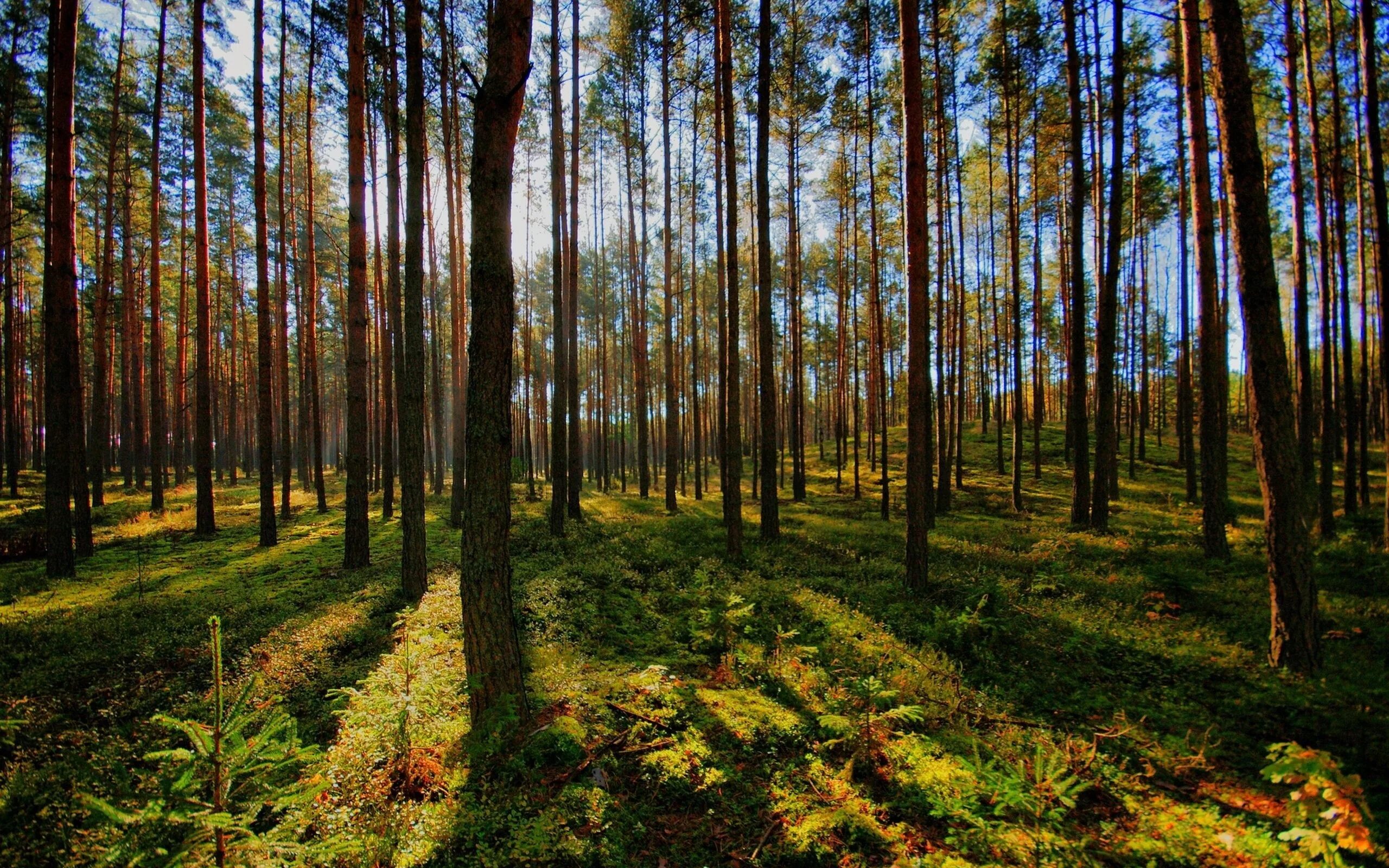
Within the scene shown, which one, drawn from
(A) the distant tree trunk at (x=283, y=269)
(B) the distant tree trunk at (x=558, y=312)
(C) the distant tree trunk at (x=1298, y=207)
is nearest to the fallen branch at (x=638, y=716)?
(B) the distant tree trunk at (x=558, y=312)

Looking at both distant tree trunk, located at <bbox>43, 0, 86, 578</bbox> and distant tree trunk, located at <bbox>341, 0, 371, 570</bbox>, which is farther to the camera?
distant tree trunk, located at <bbox>43, 0, 86, 578</bbox>

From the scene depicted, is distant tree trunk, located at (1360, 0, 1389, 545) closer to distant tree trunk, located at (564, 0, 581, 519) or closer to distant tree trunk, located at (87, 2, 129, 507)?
distant tree trunk, located at (564, 0, 581, 519)

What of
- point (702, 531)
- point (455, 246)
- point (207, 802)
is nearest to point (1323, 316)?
point (702, 531)

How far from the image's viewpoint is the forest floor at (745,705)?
3.28 metres

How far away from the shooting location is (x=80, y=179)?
19156 millimetres

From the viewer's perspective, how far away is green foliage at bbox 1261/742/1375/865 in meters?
2.72

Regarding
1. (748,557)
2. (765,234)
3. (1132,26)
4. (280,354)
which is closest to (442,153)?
(280,354)

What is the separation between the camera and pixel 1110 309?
11.4 metres

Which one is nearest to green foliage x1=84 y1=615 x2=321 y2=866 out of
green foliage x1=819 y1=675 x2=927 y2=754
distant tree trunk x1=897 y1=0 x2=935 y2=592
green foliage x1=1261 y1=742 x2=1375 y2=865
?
green foliage x1=819 y1=675 x2=927 y2=754

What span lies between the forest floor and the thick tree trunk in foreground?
2093 millimetres

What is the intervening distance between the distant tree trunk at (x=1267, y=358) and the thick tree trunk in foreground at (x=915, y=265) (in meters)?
3.25

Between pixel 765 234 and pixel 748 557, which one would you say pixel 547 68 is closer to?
pixel 765 234

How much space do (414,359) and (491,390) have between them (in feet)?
14.2

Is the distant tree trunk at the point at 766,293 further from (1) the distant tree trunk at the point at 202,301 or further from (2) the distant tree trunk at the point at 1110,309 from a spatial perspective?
(1) the distant tree trunk at the point at 202,301
